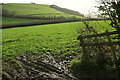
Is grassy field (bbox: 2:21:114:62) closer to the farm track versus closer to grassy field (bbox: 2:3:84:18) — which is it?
the farm track

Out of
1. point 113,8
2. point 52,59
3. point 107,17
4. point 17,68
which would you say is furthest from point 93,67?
point 17,68

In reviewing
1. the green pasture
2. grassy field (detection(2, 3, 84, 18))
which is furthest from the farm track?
grassy field (detection(2, 3, 84, 18))

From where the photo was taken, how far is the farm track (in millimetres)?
7332

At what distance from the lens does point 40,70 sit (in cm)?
817

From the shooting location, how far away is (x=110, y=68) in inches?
258

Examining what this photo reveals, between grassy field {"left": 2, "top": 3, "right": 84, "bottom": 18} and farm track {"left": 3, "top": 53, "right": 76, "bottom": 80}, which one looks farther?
grassy field {"left": 2, "top": 3, "right": 84, "bottom": 18}

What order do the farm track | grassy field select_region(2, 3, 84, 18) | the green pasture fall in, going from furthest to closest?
grassy field select_region(2, 3, 84, 18) → the green pasture → the farm track

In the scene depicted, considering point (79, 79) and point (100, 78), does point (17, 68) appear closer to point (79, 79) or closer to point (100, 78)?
point (79, 79)

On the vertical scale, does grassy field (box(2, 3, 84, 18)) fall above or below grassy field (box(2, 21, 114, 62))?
above

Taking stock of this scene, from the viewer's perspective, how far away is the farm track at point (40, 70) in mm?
7332

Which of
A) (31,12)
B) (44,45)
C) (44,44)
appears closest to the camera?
(44,45)

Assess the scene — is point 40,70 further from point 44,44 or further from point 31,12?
point 31,12

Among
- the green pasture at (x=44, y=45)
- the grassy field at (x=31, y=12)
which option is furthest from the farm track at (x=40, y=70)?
the grassy field at (x=31, y=12)

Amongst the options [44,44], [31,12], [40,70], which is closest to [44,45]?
[44,44]
